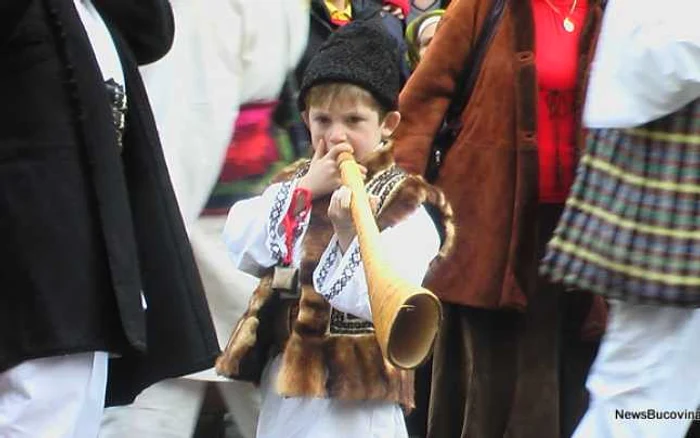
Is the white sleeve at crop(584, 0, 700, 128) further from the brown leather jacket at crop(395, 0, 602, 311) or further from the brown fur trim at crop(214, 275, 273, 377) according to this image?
the brown fur trim at crop(214, 275, 273, 377)

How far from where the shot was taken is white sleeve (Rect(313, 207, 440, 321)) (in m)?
3.47

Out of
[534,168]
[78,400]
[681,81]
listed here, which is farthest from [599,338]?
[78,400]

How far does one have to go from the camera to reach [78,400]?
2.86 metres

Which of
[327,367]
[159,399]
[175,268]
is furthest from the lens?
[159,399]

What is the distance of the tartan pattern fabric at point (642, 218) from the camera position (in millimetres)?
3691

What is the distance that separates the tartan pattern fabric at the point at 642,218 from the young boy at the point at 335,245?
16.5 inches

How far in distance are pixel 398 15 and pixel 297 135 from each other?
1870 millimetres

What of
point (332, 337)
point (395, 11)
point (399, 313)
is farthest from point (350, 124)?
point (395, 11)

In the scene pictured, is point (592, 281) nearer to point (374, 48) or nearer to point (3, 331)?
point (374, 48)

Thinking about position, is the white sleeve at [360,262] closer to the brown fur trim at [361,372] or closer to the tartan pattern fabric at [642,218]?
the brown fur trim at [361,372]

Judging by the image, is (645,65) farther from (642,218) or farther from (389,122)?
(389,122)

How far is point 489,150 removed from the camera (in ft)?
14.5

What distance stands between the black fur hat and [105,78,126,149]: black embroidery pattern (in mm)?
709

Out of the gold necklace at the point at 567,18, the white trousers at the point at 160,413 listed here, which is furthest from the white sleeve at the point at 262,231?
the gold necklace at the point at 567,18
